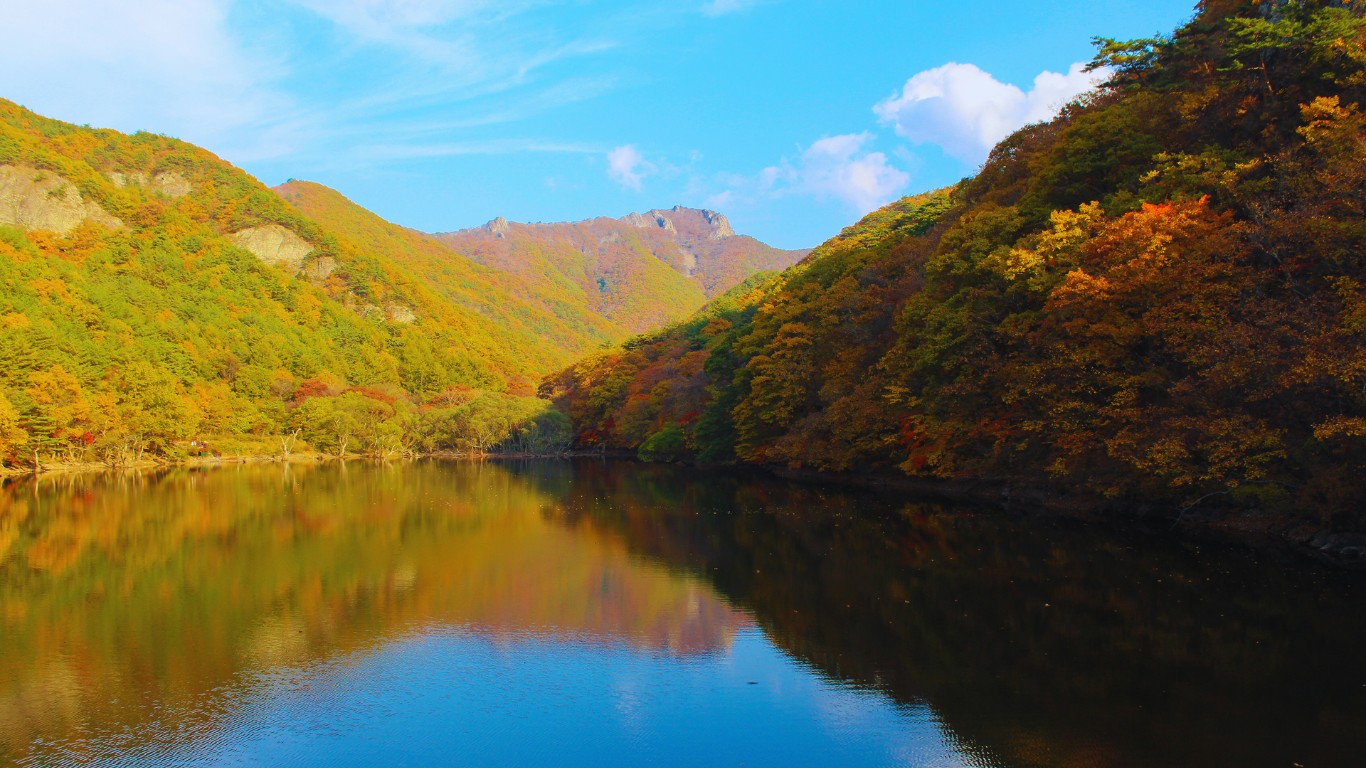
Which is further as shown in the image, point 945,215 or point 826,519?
point 945,215

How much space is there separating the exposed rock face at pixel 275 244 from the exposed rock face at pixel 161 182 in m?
17.2

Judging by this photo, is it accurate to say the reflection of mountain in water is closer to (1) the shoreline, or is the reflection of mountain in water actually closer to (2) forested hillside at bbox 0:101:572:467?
(1) the shoreline

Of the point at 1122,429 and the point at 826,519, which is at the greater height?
the point at 1122,429

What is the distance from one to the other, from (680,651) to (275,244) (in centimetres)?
15518

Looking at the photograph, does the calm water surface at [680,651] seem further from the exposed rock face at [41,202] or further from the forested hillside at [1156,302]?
the exposed rock face at [41,202]

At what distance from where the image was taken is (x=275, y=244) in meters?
146

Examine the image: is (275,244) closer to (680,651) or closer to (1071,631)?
(680,651)

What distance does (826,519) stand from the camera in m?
27.5

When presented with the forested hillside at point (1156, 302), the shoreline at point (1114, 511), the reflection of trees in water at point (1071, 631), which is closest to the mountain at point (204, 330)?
the shoreline at point (1114, 511)

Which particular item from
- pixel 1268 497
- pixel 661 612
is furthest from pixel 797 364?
pixel 661 612

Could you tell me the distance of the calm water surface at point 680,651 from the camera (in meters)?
8.86

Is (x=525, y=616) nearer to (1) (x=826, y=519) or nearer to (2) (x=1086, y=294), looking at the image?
(1) (x=826, y=519)

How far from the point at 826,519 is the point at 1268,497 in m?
12.3

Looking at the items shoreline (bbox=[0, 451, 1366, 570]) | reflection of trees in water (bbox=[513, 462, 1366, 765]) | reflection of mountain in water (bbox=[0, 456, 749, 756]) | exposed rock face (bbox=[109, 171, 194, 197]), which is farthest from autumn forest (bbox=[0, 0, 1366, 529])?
exposed rock face (bbox=[109, 171, 194, 197])
